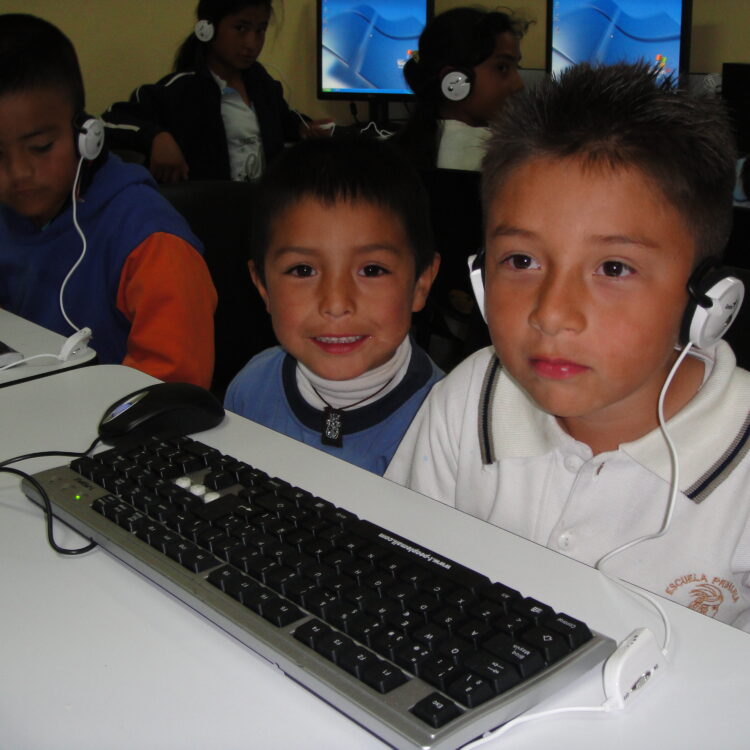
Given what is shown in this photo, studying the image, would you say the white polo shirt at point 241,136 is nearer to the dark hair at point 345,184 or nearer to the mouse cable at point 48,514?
the dark hair at point 345,184

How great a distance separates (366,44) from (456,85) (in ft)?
4.17

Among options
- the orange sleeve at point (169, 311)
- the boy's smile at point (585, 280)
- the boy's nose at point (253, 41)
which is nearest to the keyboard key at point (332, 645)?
the boy's smile at point (585, 280)

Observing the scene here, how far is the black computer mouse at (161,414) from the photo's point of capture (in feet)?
2.93

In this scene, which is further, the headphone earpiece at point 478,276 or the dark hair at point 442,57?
the dark hair at point 442,57

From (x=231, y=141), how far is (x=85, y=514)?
2.92 meters

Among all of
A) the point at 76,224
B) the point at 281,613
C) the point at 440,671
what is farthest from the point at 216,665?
the point at 76,224

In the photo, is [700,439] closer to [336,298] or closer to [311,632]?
[311,632]


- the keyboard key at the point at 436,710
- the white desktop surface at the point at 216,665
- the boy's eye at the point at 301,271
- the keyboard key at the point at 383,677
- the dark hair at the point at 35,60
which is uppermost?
the dark hair at the point at 35,60

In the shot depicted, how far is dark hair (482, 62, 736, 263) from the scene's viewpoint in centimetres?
81

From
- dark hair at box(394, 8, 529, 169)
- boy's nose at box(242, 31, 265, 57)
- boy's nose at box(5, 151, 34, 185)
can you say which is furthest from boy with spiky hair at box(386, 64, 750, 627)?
boy's nose at box(242, 31, 265, 57)

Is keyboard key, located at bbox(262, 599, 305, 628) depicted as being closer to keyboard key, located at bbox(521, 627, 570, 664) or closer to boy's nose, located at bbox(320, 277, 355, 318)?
keyboard key, located at bbox(521, 627, 570, 664)

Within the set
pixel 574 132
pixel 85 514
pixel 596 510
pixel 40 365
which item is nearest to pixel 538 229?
pixel 574 132

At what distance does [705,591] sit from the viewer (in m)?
0.84

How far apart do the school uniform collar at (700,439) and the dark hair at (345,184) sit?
0.47 m
